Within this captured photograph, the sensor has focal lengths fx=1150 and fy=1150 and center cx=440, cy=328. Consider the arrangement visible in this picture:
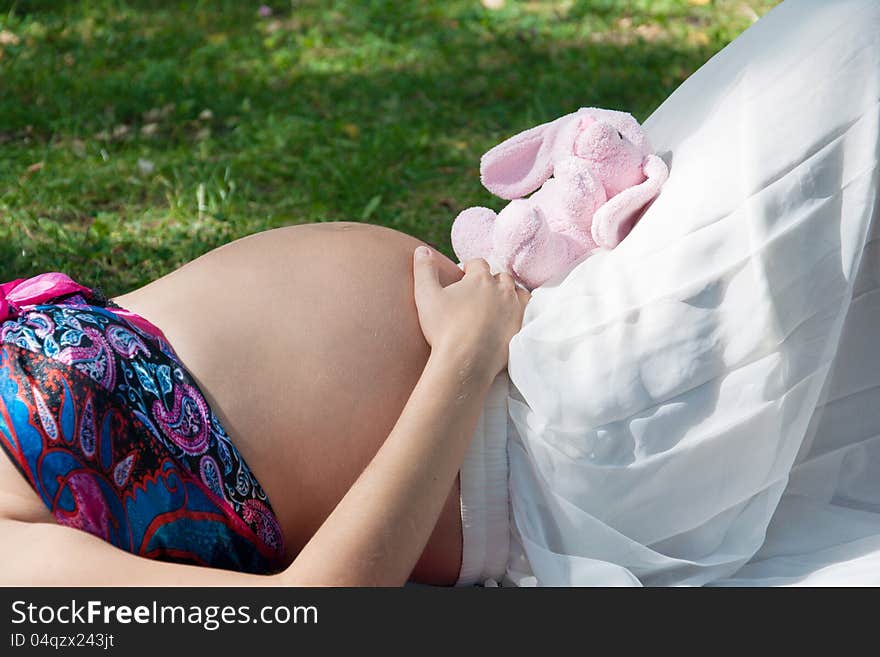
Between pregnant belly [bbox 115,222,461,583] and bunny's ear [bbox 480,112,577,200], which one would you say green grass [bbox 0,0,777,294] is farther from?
pregnant belly [bbox 115,222,461,583]

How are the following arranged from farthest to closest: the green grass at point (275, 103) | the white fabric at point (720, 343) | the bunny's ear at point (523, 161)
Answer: the green grass at point (275, 103)
the bunny's ear at point (523, 161)
the white fabric at point (720, 343)

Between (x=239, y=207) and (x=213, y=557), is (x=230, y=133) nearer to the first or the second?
(x=239, y=207)

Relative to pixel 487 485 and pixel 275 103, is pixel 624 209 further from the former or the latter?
pixel 275 103

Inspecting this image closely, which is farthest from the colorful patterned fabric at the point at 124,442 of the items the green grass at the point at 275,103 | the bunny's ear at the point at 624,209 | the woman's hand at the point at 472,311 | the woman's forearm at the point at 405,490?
the green grass at the point at 275,103

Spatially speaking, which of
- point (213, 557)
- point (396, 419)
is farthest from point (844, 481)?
point (213, 557)

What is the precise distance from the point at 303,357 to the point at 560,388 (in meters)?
0.39

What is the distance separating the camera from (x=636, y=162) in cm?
188

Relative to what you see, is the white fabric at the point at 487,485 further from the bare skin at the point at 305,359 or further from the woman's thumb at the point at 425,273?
the woman's thumb at the point at 425,273

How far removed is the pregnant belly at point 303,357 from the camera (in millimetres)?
1719

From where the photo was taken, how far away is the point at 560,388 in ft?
5.58

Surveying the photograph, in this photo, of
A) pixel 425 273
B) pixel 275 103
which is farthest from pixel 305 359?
pixel 275 103
